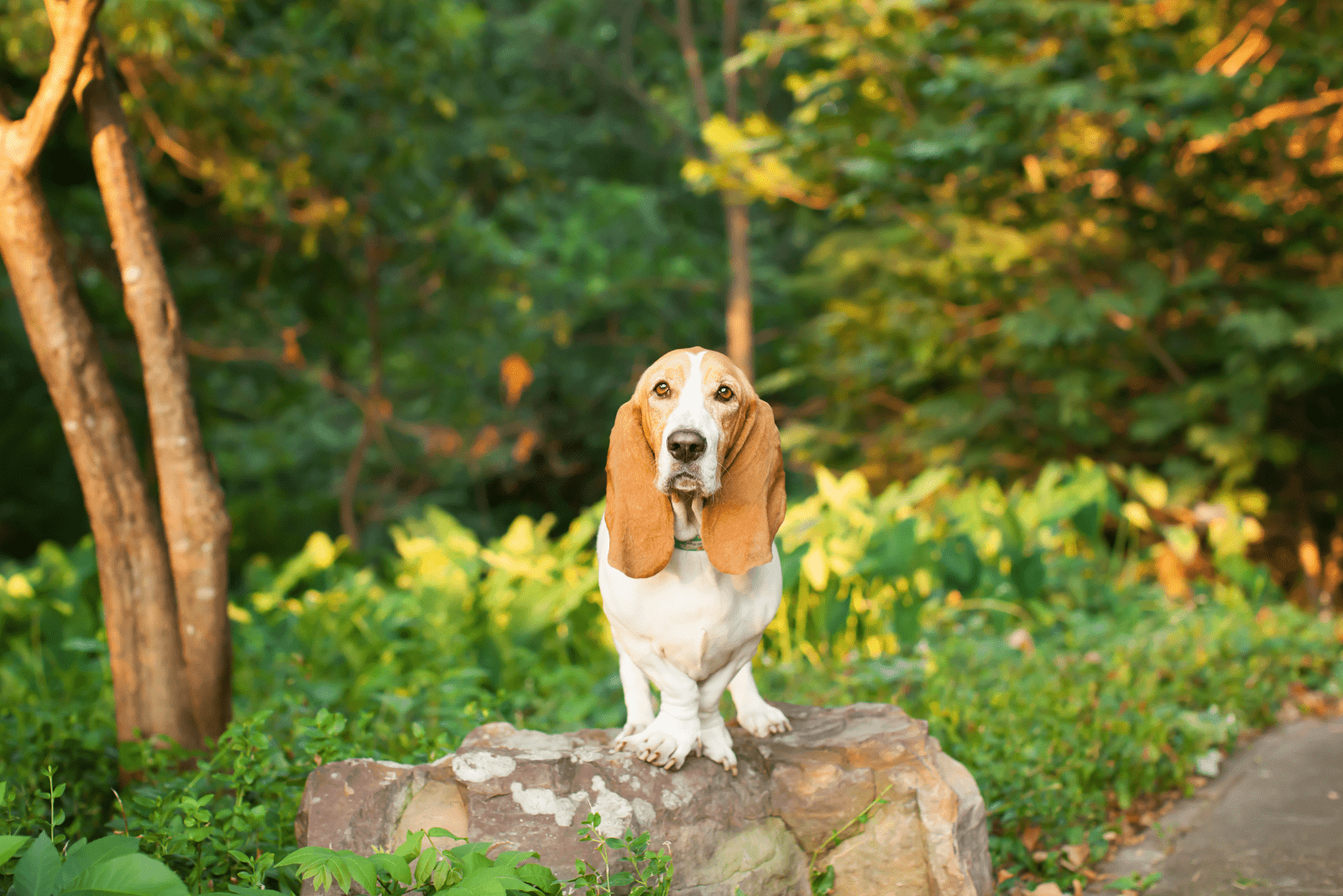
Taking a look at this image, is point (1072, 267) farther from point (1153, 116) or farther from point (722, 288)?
point (722, 288)

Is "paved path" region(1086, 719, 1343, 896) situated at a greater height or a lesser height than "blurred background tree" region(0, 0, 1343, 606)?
lesser

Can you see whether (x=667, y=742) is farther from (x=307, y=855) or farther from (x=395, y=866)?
(x=307, y=855)

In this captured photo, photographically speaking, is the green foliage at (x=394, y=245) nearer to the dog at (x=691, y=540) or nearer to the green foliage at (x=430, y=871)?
the dog at (x=691, y=540)

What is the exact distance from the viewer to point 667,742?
6.98ft

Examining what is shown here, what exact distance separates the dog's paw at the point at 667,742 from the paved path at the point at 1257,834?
132cm

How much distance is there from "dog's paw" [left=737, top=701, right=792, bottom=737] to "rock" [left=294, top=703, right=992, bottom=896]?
0.02 meters

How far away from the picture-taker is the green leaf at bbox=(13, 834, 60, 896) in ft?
5.28

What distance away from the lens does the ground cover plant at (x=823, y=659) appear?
265 centimetres

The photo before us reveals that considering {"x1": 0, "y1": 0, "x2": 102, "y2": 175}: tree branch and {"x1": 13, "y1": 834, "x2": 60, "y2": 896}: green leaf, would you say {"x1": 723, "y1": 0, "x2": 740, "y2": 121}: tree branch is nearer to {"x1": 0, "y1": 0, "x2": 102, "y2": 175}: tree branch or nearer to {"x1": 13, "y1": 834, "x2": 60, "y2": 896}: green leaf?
{"x1": 0, "y1": 0, "x2": 102, "y2": 175}: tree branch

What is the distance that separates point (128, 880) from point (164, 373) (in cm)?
159

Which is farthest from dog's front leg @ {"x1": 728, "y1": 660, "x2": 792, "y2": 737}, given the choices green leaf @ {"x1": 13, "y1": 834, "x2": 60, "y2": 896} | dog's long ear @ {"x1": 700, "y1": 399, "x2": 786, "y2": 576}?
green leaf @ {"x1": 13, "y1": 834, "x2": 60, "y2": 896}

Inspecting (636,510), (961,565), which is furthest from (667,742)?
(961,565)

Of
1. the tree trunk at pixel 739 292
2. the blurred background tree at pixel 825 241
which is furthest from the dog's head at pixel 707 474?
the tree trunk at pixel 739 292

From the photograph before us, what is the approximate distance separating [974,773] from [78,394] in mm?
2747
